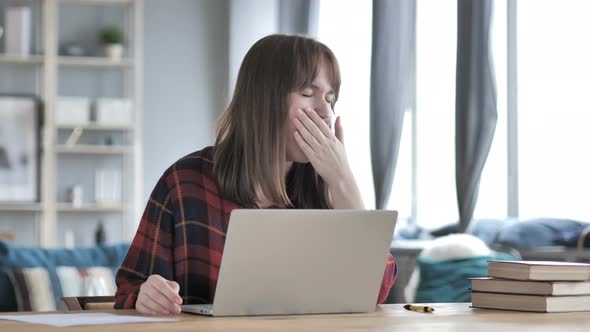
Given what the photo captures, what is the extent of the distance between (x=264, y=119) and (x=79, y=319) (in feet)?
2.60

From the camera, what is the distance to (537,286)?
76.7 inches

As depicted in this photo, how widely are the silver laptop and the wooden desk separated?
4 cm

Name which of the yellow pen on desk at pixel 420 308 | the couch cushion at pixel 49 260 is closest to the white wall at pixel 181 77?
the couch cushion at pixel 49 260

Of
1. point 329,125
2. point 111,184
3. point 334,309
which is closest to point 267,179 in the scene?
point 329,125

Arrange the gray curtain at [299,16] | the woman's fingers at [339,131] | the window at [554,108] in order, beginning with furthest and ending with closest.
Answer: the gray curtain at [299,16] → the window at [554,108] → the woman's fingers at [339,131]

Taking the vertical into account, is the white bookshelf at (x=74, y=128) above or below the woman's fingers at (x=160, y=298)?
above

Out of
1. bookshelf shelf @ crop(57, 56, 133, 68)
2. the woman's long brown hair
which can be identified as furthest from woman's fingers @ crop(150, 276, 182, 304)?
bookshelf shelf @ crop(57, 56, 133, 68)

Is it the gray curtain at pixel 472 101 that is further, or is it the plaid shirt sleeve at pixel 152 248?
the gray curtain at pixel 472 101

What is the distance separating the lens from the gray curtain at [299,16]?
18.0 ft

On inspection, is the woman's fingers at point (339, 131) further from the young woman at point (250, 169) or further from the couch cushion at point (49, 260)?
the couch cushion at point (49, 260)

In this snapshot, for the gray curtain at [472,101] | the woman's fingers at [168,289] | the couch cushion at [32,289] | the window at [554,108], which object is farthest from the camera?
the window at [554,108]

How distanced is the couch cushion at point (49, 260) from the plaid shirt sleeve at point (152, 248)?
4.82 ft

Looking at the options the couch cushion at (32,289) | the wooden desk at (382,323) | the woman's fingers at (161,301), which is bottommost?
the couch cushion at (32,289)

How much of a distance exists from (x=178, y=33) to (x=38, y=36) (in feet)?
3.26
